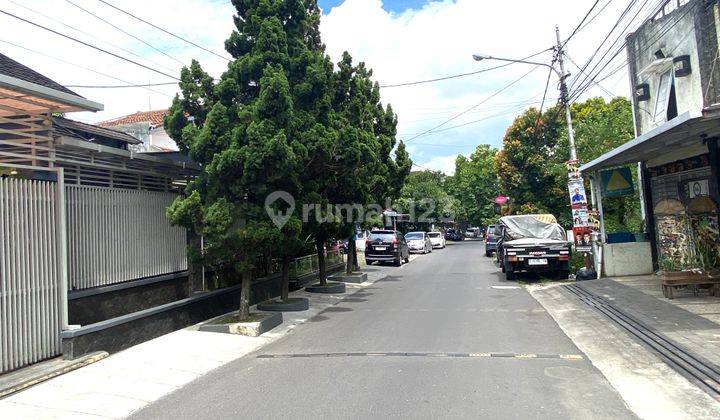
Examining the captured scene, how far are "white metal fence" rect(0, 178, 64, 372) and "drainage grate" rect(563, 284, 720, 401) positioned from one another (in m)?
7.84

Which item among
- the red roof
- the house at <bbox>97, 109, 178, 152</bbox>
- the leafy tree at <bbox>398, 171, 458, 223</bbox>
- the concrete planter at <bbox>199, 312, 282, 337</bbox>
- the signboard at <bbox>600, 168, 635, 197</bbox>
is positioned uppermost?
the red roof

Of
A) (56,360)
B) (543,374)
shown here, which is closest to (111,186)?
(56,360)

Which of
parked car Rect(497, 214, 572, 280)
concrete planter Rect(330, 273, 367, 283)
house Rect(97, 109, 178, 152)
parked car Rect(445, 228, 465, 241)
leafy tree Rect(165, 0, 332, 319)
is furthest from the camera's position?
parked car Rect(445, 228, 465, 241)

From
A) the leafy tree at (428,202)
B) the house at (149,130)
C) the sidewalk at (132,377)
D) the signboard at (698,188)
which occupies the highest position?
the house at (149,130)

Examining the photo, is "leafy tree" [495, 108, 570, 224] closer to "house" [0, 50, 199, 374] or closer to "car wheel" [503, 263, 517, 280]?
"car wheel" [503, 263, 517, 280]

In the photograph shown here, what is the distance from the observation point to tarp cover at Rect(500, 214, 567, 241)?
16.7 m

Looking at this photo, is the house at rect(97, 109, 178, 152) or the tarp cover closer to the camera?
the tarp cover

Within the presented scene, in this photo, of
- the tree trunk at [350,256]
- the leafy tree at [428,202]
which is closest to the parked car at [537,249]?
the tree trunk at [350,256]

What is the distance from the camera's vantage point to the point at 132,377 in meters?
6.36

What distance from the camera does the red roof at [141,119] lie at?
3159 cm

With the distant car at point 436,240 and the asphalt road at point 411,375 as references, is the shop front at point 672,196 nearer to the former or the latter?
the asphalt road at point 411,375

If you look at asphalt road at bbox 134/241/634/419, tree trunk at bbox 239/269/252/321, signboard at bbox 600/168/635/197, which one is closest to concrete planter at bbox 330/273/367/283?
asphalt road at bbox 134/241/634/419

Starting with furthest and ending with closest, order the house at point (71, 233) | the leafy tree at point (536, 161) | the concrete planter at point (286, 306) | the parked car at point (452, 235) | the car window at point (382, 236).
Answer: the parked car at point (452, 235), the leafy tree at point (536, 161), the car window at point (382, 236), the concrete planter at point (286, 306), the house at point (71, 233)

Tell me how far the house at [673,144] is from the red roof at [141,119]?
25.5 metres
